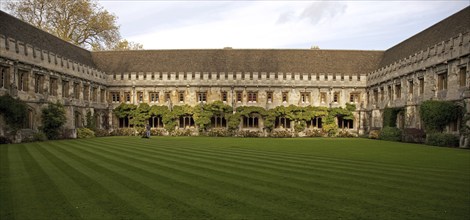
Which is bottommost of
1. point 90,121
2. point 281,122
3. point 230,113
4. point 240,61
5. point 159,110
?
point 281,122

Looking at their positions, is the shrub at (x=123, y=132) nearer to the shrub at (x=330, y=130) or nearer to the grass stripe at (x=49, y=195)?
the shrub at (x=330, y=130)

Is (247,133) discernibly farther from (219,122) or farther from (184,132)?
(184,132)

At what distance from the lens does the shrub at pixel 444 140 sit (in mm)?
22158

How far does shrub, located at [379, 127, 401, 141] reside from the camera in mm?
28211

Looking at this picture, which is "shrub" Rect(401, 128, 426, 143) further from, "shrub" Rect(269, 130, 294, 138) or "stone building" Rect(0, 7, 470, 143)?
"shrub" Rect(269, 130, 294, 138)

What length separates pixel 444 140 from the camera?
22359 mm

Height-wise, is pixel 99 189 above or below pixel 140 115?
below

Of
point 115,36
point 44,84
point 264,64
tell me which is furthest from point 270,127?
point 115,36

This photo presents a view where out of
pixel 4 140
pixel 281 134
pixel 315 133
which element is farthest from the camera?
pixel 315 133

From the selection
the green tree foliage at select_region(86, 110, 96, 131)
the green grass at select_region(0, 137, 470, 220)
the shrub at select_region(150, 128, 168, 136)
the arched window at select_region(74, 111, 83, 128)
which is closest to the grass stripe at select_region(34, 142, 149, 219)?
the green grass at select_region(0, 137, 470, 220)

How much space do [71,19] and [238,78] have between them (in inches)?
864

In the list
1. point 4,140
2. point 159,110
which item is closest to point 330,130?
point 159,110

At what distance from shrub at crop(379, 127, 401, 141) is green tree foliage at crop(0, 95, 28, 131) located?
2736 centimetres

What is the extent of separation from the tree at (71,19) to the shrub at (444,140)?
39176 mm
